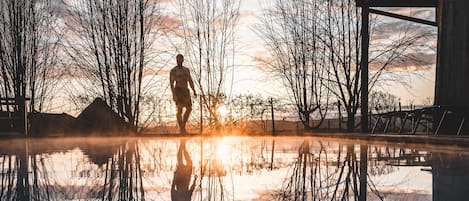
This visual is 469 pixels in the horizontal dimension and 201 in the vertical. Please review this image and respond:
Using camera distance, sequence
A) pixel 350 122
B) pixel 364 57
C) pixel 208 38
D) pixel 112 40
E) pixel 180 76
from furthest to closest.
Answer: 1. pixel 350 122
2. pixel 208 38
3. pixel 112 40
4. pixel 364 57
5. pixel 180 76

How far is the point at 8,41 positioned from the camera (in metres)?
9.54

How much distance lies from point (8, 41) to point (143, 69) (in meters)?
2.47

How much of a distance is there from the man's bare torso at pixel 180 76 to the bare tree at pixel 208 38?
1866mm

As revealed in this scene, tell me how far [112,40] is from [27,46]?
5.47 ft

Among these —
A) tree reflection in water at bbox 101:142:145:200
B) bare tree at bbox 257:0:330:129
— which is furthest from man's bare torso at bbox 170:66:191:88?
tree reflection in water at bbox 101:142:145:200

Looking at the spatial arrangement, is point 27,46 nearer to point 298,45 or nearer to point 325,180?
point 298,45

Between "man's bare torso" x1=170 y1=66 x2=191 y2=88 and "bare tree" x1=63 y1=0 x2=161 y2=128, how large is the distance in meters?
1.55

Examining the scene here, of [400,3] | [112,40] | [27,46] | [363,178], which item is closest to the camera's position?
[363,178]

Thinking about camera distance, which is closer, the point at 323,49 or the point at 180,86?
the point at 180,86

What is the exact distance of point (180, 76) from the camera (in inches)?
317

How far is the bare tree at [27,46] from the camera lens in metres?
9.53

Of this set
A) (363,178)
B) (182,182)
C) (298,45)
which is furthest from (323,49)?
(182,182)

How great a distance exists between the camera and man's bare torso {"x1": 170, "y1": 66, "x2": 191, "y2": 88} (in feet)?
26.4

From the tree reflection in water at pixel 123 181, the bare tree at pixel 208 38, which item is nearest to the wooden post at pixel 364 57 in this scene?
the bare tree at pixel 208 38
